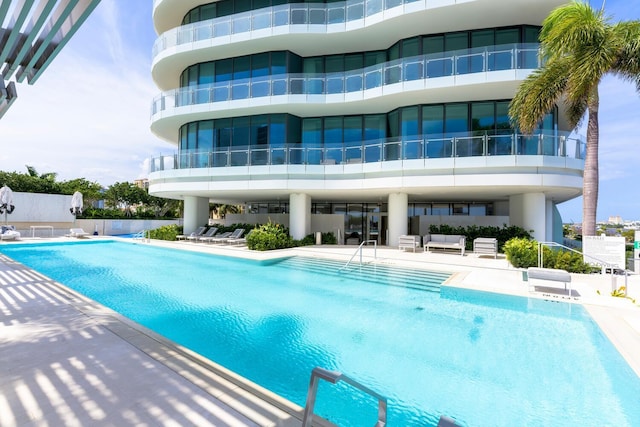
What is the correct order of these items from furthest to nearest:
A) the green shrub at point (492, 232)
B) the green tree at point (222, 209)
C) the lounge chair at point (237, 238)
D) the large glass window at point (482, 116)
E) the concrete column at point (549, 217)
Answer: the green tree at point (222, 209), the lounge chair at point (237, 238), the concrete column at point (549, 217), the large glass window at point (482, 116), the green shrub at point (492, 232)

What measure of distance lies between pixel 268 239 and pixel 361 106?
9.42 meters

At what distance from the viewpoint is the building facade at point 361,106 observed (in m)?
15.2

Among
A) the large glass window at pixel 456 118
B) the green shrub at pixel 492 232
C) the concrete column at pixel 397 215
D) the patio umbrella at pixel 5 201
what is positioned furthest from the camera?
the patio umbrella at pixel 5 201

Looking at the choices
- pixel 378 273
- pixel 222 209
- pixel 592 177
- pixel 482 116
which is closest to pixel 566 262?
pixel 592 177

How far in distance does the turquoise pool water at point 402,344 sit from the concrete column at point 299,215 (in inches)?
358

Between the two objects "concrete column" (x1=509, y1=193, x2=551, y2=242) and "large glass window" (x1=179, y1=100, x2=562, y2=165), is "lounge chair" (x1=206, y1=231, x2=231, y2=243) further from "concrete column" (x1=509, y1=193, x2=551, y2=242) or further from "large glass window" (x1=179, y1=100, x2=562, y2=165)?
"concrete column" (x1=509, y1=193, x2=551, y2=242)

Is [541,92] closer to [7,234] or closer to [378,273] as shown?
[378,273]

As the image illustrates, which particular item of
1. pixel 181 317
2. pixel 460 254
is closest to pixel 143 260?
pixel 181 317

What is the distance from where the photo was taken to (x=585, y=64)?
35.6 feet

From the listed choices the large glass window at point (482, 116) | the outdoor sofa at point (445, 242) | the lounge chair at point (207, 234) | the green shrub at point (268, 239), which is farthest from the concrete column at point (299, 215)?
the large glass window at point (482, 116)

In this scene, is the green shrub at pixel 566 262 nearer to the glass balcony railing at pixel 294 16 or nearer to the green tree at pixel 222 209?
the glass balcony railing at pixel 294 16

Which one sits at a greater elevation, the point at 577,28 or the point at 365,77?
the point at 365,77

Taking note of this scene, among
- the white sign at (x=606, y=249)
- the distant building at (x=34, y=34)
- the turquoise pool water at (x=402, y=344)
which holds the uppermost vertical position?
the distant building at (x=34, y=34)

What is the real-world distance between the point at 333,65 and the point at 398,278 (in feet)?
48.1
